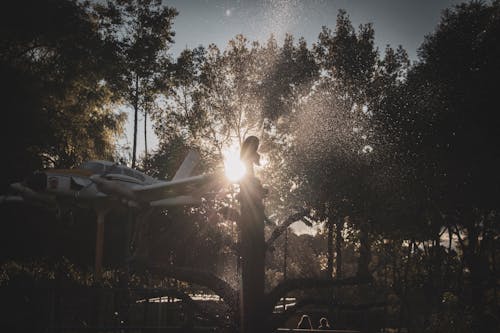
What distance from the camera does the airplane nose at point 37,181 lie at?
18.8 metres

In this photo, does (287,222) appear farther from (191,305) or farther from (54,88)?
(54,88)

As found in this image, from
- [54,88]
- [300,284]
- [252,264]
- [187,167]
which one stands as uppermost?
[54,88]

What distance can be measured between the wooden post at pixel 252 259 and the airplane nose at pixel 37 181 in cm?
1765

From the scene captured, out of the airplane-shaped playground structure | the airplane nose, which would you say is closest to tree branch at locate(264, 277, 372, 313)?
the airplane-shaped playground structure

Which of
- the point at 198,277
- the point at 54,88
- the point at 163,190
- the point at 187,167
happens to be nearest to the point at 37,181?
the point at 163,190

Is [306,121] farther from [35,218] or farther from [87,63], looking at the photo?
[35,218]

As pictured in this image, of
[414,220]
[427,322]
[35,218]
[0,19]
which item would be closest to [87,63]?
[0,19]

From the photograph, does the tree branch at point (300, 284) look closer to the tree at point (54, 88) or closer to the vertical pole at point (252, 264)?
the vertical pole at point (252, 264)

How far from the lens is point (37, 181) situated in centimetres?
1895

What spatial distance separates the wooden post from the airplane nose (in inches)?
695

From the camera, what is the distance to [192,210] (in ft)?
128

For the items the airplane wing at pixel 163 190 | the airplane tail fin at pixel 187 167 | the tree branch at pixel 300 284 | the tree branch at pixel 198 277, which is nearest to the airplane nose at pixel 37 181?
the airplane wing at pixel 163 190

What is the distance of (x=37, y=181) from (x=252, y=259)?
18.1 metres

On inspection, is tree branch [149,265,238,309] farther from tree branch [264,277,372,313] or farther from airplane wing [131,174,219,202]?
airplane wing [131,174,219,202]
